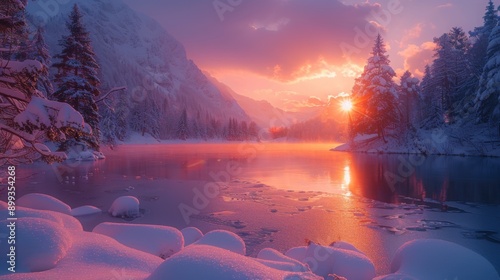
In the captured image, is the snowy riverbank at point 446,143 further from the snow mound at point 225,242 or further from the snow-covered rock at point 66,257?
the snow-covered rock at point 66,257

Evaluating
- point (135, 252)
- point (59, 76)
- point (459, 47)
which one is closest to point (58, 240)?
point (135, 252)

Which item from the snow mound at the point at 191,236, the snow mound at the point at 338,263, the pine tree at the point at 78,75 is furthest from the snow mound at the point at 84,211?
the pine tree at the point at 78,75

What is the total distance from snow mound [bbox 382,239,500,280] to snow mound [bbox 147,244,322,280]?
2.80m

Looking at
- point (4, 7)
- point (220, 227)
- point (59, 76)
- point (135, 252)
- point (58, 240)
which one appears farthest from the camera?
point (59, 76)

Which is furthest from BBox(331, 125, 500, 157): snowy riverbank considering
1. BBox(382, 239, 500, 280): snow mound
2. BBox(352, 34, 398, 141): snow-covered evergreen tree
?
BBox(382, 239, 500, 280): snow mound

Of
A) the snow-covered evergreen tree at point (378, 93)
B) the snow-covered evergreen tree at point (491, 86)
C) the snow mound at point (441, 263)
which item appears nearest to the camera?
the snow mound at point (441, 263)

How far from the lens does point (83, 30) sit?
78.5ft

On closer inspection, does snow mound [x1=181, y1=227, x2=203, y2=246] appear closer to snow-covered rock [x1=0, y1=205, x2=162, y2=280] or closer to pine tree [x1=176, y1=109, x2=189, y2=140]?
snow-covered rock [x1=0, y1=205, x2=162, y2=280]

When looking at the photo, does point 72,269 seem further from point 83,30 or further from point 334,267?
point 83,30

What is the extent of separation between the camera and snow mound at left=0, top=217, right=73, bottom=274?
11.6 ft

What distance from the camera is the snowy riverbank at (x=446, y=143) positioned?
33375 millimetres

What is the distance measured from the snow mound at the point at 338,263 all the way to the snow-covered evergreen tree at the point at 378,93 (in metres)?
38.3

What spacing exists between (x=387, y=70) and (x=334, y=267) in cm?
4072

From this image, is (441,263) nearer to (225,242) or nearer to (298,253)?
(298,253)
